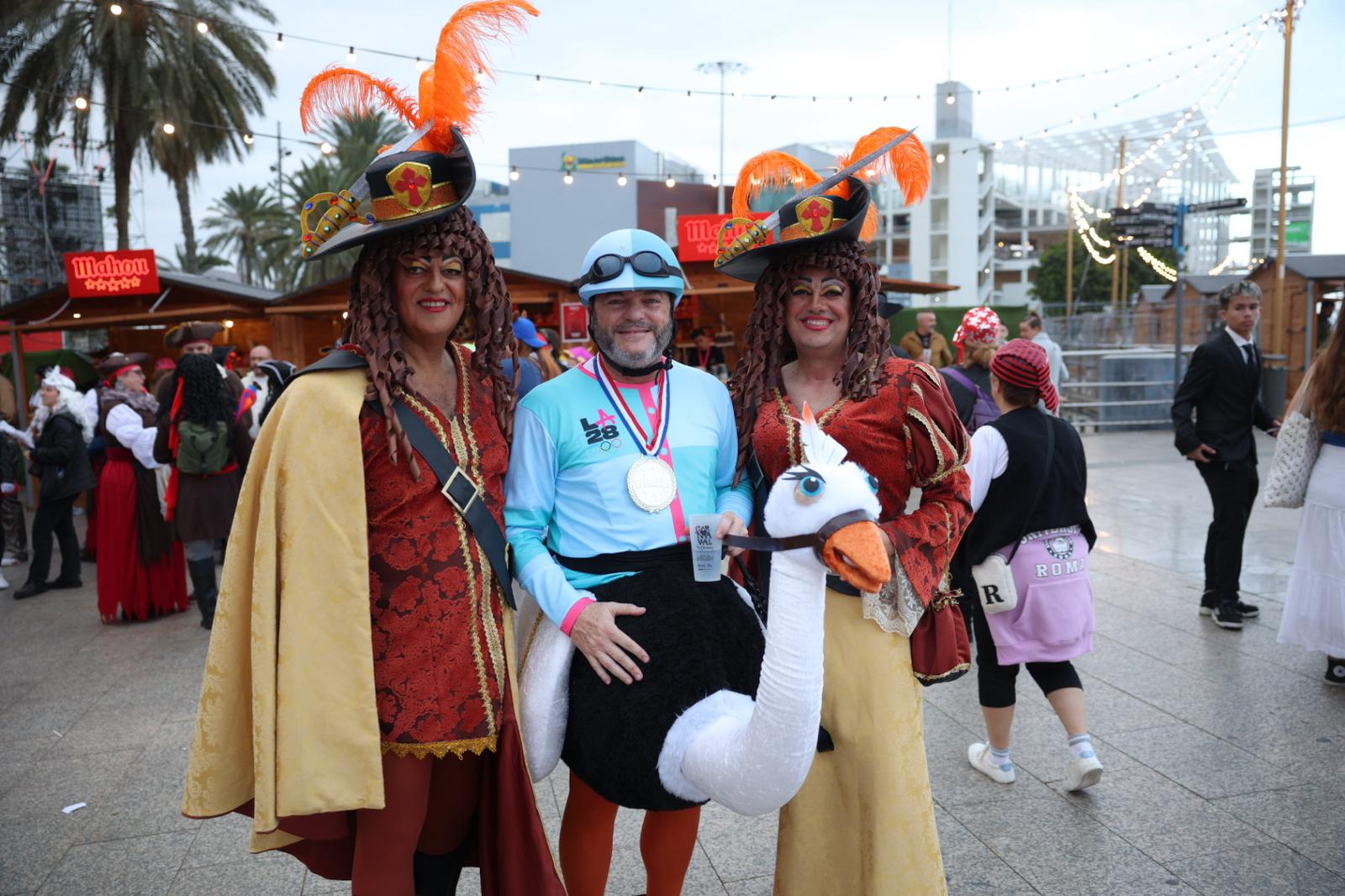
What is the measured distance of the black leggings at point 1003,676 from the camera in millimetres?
3592

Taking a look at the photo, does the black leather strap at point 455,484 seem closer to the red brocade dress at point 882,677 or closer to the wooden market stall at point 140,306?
the red brocade dress at point 882,677

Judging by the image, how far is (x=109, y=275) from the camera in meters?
13.6

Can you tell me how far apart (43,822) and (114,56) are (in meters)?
17.6

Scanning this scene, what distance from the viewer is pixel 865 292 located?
99.2 inches

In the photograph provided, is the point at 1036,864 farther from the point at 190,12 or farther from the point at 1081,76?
the point at 190,12

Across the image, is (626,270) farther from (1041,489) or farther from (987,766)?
(987,766)

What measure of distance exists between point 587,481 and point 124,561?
5583 mm

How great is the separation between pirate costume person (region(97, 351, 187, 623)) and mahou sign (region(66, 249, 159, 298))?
7954mm

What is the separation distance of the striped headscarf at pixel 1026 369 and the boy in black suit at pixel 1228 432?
2.46 m

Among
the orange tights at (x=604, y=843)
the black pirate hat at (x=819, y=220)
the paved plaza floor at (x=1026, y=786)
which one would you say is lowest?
the paved plaza floor at (x=1026, y=786)

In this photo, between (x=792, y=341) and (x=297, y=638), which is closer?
(x=297, y=638)

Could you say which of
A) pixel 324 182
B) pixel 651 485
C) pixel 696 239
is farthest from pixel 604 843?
pixel 324 182

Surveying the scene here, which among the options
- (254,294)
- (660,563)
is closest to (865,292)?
(660,563)

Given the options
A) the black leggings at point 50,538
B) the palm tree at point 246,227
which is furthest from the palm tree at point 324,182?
the black leggings at point 50,538
